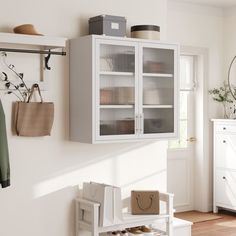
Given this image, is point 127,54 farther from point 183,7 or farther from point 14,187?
point 183,7

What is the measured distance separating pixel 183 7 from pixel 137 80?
269 centimetres

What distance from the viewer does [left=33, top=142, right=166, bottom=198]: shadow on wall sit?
370 cm

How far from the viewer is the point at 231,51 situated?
20.9ft

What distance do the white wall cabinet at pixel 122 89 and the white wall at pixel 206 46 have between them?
2.33 m

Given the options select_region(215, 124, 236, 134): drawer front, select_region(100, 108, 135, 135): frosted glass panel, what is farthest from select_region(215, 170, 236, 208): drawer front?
select_region(100, 108, 135, 135): frosted glass panel

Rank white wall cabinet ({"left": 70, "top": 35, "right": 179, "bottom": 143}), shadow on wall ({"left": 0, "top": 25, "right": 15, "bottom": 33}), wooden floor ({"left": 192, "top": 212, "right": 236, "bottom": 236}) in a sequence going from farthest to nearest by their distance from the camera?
wooden floor ({"left": 192, "top": 212, "right": 236, "bottom": 236})
white wall cabinet ({"left": 70, "top": 35, "right": 179, "bottom": 143})
shadow on wall ({"left": 0, "top": 25, "right": 15, "bottom": 33})

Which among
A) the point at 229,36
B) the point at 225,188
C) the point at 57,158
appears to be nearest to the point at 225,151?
the point at 225,188

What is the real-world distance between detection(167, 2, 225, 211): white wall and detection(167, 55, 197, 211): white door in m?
0.09

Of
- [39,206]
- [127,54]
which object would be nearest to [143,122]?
[127,54]

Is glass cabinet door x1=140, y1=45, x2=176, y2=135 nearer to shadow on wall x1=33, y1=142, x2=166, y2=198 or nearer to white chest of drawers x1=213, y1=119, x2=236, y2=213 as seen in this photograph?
shadow on wall x1=33, y1=142, x2=166, y2=198

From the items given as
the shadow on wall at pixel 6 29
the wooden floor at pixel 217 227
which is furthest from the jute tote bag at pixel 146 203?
the wooden floor at pixel 217 227

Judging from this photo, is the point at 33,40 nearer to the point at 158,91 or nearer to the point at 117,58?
the point at 117,58

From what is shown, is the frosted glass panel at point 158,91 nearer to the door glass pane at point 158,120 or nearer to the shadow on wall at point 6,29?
the door glass pane at point 158,120

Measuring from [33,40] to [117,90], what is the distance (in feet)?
2.43
